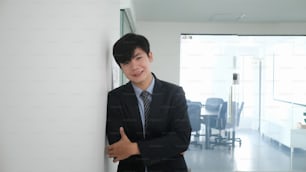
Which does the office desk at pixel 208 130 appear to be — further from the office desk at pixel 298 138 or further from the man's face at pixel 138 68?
the man's face at pixel 138 68

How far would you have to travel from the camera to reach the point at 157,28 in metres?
4.38

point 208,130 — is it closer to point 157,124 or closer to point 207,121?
point 207,121

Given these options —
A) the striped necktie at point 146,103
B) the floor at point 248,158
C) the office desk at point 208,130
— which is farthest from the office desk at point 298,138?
the striped necktie at point 146,103

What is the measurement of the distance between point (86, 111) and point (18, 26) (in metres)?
0.29

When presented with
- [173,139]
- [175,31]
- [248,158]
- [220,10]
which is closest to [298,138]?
[248,158]

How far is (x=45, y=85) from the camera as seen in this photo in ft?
2.30

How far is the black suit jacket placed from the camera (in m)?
0.84

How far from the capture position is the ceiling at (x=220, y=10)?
10.1ft

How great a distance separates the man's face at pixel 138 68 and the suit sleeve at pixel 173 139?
0.11 meters

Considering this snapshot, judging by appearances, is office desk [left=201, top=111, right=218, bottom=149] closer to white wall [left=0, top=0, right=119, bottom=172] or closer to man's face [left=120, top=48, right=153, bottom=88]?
man's face [left=120, top=48, right=153, bottom=88]

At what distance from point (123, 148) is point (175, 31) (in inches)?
148

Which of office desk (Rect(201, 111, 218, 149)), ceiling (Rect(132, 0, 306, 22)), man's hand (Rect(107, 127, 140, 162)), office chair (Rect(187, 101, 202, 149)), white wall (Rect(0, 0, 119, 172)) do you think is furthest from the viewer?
office desk (Rect(201, 111, 218, 149))

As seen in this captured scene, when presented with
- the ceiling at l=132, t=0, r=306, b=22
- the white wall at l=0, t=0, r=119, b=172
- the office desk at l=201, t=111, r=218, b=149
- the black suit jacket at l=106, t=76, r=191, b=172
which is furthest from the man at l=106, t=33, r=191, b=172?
the office desk at l=201, t=111, r=218, b=149

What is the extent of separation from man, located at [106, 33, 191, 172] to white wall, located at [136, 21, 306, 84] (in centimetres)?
352
